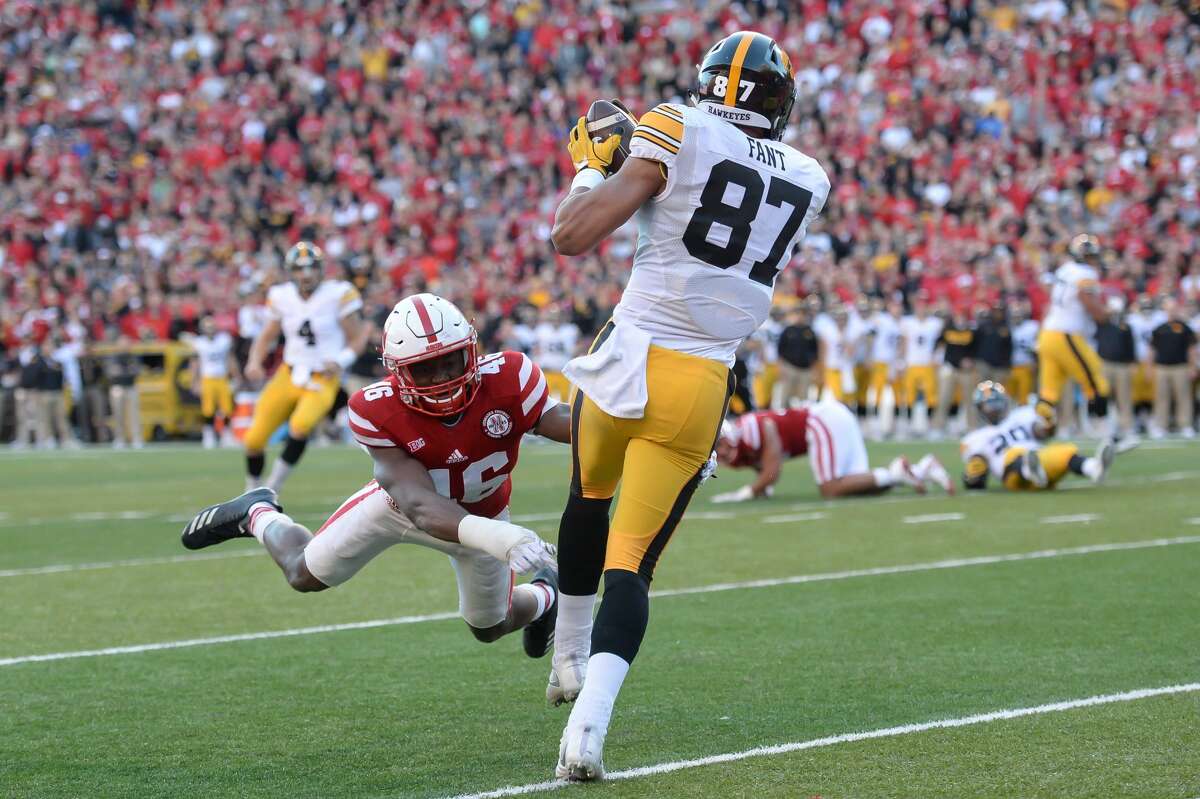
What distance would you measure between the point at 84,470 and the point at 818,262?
1072 centimetres

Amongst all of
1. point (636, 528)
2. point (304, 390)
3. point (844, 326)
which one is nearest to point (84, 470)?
point (304, 390)

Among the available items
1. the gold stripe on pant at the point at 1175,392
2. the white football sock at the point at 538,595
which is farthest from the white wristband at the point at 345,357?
the gold stripe on pant at the point at 1175,392

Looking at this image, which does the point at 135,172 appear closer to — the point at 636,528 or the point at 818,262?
the point at 818,262

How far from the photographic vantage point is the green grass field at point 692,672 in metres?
3.97

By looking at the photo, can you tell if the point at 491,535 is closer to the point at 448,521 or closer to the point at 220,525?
the point at 448,521

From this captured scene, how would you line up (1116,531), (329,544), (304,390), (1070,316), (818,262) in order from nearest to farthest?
(329,544), (1116,531), (304,390), (1070,316), (818,262)

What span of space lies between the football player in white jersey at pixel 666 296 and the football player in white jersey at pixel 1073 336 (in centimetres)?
870

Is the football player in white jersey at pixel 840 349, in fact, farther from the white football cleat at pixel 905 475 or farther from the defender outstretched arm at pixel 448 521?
the defender outstretched arm at pixel 448 521

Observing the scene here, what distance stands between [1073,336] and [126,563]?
759 cm

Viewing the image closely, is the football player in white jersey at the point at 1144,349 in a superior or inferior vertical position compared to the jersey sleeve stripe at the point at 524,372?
inferior

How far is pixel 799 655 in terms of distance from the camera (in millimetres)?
5535

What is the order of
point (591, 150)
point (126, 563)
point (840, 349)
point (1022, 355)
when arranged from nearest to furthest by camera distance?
1. point (591, 150)
2. point (126, 563)
3. point (1022, 355)
4. point (840, 349)

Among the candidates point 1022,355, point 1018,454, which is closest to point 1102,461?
point 1018,454

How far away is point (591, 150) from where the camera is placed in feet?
13.7
